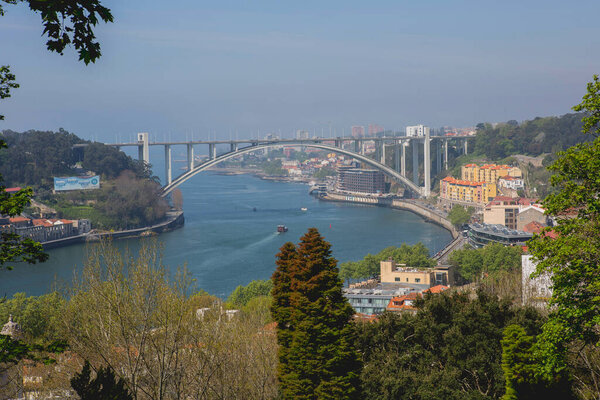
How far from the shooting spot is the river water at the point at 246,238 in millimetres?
10023

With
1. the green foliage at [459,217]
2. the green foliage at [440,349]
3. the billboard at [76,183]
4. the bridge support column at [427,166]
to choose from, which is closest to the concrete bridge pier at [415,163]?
the bridge support column at [427,166]

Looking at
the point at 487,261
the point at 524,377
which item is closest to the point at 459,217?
the point at 487,261

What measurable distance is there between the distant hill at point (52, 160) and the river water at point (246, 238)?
2.41 metres

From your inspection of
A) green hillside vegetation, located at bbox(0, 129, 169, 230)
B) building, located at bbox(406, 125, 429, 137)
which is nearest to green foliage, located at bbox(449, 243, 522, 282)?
green hillside vegetation, located at bbox(0, 129, 169, 230)

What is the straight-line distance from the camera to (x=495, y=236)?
1206 centimetres

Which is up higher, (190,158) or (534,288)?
(190,158)

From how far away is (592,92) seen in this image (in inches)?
76.0

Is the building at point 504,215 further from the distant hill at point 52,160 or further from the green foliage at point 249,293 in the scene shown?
the distant hill at point 52,160

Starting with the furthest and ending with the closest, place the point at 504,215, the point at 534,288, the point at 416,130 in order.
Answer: the point at 416,130
the point at 504,215
the point at 534,288

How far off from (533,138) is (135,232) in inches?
523

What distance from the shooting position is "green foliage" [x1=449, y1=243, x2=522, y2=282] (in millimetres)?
9406

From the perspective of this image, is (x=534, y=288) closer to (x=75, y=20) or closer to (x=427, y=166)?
(x=75, y=20)

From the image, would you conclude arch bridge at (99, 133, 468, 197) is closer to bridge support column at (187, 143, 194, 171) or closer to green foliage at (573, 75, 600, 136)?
bridge support column at (187, 143, 194, 171)

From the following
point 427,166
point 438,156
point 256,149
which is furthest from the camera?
point 438,156
